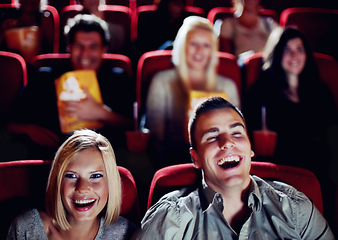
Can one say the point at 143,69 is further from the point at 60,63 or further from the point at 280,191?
the point at 280,191

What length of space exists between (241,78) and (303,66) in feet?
0.73

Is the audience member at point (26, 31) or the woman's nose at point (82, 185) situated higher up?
the audience member at point (26, 31)

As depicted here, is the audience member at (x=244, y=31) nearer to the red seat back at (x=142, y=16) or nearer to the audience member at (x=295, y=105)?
the red seat back at (x=142, y=16)

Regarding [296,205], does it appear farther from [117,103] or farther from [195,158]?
[117,103]

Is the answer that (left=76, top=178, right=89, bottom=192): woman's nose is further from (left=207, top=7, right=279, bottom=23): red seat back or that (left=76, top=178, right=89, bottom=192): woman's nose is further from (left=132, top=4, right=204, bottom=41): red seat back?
(left=207, top=7, right=279, bottom=23): red seat back

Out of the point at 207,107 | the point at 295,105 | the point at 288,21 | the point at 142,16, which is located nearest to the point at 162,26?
the point at 142,16

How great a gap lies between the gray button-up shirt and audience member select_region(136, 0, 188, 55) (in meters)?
1.03

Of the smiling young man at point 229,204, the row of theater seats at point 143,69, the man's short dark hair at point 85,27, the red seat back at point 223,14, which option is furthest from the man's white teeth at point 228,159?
the red seat back at point 223,14

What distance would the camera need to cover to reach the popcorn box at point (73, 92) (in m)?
1.24

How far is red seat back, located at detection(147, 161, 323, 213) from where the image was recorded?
89 centimetres

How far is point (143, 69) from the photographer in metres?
1.40

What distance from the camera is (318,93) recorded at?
1394mm

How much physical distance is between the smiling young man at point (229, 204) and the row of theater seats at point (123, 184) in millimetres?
27

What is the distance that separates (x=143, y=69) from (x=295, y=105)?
0.53 metres
